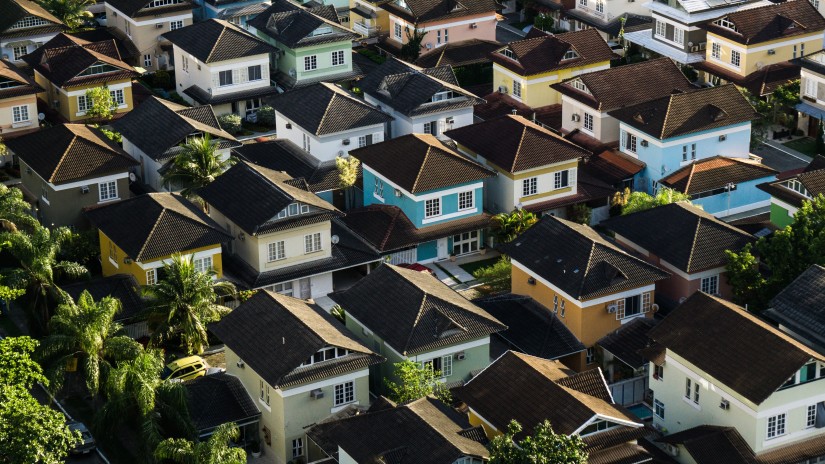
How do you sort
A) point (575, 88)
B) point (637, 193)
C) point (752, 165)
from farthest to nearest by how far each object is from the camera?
point (575, 88)
point (752, 165)
point (637, 193)

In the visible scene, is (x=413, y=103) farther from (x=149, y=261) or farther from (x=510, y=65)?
(x=149, y=261)

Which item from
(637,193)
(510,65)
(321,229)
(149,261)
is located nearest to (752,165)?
(637,193)

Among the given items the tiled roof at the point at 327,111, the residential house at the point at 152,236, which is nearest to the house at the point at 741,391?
the residential house at the point at 152,236

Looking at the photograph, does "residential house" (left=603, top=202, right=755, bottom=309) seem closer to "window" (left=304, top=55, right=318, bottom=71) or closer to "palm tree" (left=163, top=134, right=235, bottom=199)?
"palm tree" (left=163, top=134, right=235, bottom=199)

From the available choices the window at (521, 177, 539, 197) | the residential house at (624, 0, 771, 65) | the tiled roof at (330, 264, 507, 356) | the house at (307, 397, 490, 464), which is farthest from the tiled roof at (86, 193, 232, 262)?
the residential house at (624, 0, 771, 65)

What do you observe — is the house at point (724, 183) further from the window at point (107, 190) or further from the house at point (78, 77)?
the house at point (78, 77)

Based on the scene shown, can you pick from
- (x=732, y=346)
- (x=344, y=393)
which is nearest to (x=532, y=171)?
(x=732, y=346)

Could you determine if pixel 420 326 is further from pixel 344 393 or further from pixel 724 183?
pixel 724 183
